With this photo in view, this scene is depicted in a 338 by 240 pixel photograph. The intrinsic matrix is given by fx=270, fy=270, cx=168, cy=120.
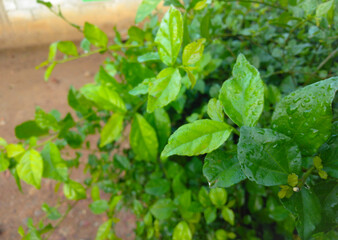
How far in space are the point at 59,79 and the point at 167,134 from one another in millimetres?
1710

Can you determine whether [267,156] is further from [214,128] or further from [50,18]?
[50,18]

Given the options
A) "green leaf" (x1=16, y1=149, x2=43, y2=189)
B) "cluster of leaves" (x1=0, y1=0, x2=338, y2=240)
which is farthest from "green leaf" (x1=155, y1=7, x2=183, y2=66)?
"green leaf" (x1=16, y1=149, x2=43, y2=189)

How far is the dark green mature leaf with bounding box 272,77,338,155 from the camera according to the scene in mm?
289

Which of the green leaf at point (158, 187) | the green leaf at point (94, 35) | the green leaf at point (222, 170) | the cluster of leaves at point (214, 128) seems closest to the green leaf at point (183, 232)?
the cluster of leaves at point (214, 128)

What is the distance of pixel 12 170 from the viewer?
670mm

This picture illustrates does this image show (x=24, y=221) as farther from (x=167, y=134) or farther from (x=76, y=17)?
(x=76, y=17)

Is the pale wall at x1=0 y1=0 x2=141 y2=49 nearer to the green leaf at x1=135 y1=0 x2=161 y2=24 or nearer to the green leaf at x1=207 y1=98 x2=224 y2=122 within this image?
the green leaf at x1=135 y1=0 x2=161 y2=24

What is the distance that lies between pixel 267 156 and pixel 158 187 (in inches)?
24.3

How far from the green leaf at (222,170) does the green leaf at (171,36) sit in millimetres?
167

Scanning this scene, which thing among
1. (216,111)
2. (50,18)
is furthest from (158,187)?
(50,18)

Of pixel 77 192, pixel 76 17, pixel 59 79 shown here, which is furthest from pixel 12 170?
pixel 76 17

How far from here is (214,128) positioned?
354 millimetres

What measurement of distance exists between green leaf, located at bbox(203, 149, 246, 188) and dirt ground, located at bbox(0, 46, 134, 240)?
984 mm

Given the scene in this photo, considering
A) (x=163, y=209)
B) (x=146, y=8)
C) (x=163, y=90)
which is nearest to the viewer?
(x=163, y=90)
